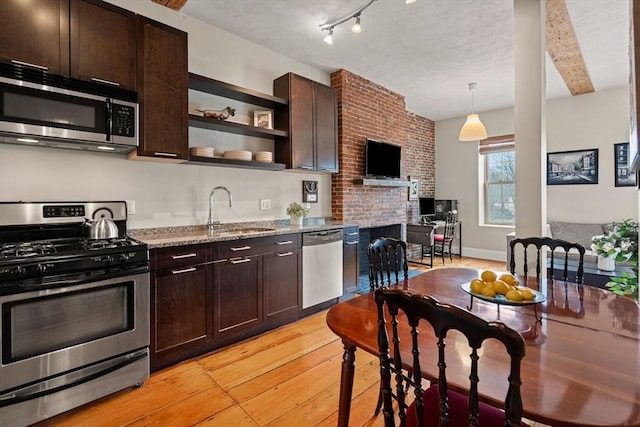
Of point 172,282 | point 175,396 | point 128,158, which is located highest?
point 128,158

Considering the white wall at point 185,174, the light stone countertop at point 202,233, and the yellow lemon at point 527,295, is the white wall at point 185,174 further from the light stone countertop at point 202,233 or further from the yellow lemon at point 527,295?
the yellow lemon at point 527,295

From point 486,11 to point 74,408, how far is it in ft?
14.5

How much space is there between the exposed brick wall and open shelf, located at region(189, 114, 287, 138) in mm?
1147

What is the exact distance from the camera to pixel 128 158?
8.66 feet

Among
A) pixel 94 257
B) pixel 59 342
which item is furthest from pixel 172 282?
pixel 59 342

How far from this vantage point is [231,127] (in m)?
3.06

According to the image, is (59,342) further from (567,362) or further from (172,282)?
(567,362)

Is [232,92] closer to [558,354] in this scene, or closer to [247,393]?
[247,393]

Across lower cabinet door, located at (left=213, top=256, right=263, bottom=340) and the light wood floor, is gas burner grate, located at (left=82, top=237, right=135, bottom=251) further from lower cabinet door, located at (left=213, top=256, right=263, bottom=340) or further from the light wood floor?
the light wood floor

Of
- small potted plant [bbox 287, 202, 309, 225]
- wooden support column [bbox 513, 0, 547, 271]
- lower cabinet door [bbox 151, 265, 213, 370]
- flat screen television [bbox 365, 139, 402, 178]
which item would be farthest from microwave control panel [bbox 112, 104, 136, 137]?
wooden support column [bbox 513, 0, 547, 271]

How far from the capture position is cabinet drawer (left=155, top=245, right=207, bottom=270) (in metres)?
2.24

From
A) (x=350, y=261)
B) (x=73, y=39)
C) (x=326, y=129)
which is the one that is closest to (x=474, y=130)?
(x=326, y=129)

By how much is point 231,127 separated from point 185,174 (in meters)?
0.63

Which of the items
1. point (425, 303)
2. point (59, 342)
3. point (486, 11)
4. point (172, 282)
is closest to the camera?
point (425, 303)
